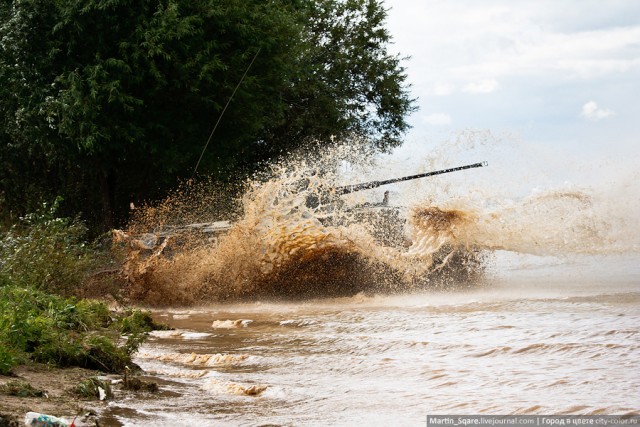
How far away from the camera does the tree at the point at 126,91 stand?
24.4 m

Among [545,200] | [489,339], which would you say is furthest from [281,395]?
[545,200]

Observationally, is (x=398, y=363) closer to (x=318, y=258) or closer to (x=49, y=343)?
(x=49, y=343)

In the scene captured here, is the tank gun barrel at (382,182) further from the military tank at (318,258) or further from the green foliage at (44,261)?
the green foliage at (44,261)

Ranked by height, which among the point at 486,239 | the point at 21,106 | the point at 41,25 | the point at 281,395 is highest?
the point at 41,25

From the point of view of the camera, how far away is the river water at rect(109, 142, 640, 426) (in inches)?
268

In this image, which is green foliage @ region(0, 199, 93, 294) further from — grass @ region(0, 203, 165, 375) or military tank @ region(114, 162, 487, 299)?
military tank @ region(114, 162, 487, 299)

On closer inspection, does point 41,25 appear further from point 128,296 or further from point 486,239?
point 486,239

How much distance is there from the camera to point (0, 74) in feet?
84.3

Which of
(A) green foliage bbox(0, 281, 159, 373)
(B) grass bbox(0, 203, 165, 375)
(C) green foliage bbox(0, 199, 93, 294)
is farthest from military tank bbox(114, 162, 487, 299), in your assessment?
(A) green foliage bbox(0, 281, 159, 373)

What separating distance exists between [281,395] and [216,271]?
920 cm
